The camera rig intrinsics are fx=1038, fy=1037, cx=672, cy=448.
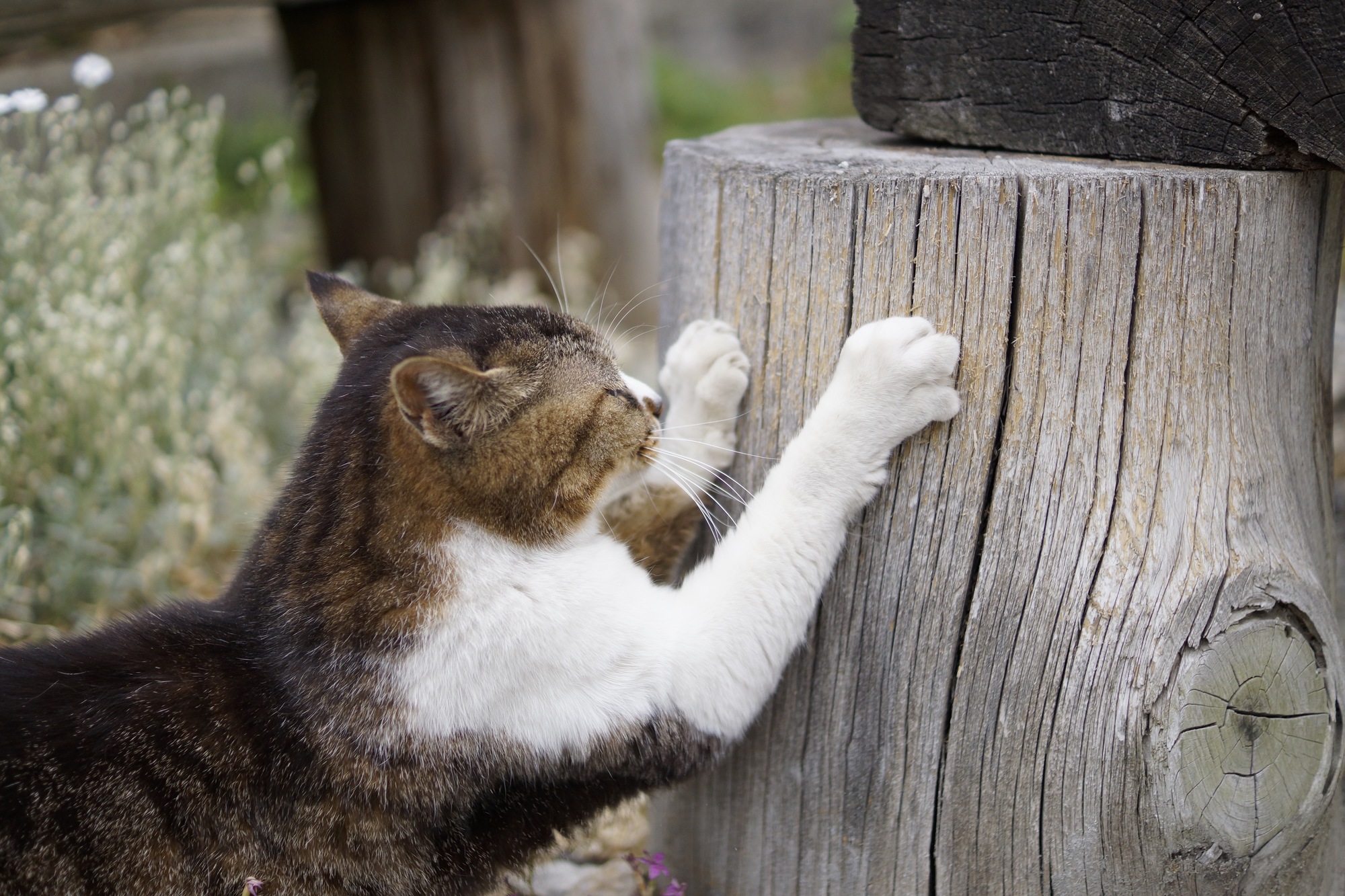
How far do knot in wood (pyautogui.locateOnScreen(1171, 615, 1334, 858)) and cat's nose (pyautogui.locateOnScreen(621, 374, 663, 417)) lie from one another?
1063 millimetres

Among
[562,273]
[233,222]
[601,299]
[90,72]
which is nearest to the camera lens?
[562,273]

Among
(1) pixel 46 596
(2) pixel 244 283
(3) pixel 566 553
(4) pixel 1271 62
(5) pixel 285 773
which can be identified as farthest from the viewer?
(2) pixel 244 283

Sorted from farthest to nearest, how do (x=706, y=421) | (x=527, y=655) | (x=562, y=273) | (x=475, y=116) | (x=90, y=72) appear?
(x=475, y=116) < (x=90, y=72) < (x=562, y=273) < (x=706, y=421) < (x=527, y=655)

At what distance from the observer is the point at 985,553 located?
1.85 meters

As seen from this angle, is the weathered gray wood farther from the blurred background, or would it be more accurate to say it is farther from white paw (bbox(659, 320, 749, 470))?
the blurred background

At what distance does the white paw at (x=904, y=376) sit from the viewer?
5.94 ft

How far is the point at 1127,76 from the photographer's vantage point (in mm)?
1804

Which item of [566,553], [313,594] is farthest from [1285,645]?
[313,594]

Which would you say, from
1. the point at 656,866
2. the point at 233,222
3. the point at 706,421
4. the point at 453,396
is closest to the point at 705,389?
the point at 706,421

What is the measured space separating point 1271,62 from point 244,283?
3780 mm

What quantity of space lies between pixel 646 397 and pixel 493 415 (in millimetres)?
357

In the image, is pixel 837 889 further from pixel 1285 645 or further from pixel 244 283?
pixel 244 283

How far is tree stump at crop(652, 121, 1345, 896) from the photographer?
1728 mm

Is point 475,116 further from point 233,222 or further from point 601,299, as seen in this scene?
point 601,299
